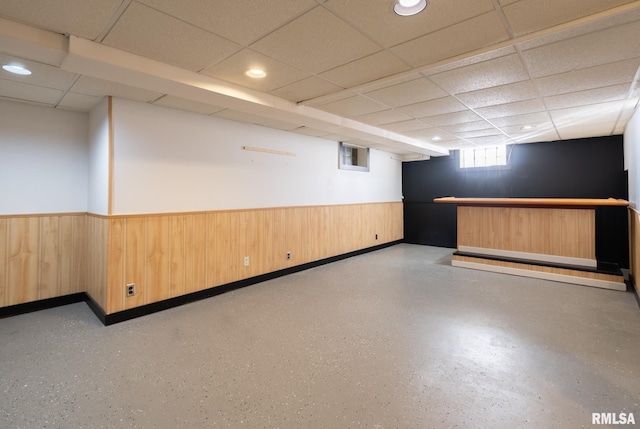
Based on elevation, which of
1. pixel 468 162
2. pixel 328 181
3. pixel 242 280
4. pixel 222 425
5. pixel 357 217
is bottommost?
pixel 222 425

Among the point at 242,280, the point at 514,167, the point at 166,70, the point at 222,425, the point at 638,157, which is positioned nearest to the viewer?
the point at 222,425

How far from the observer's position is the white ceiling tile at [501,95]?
310 cm

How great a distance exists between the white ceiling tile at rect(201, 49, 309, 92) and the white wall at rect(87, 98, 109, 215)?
1.39 meters

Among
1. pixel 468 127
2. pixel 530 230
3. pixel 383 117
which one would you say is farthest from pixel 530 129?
pixel 383 117

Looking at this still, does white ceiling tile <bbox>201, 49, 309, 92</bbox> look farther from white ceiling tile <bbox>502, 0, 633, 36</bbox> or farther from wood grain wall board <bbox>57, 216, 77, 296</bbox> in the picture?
wood grain wall board <bbox>57, 216, 77, 296</bbox>

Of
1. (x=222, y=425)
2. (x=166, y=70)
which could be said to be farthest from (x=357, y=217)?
(x=222, y=425)

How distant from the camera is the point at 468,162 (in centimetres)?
713

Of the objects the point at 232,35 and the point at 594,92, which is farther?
the point at 594,92

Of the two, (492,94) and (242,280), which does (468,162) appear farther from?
(242,280)

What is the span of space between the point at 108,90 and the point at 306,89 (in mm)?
1913

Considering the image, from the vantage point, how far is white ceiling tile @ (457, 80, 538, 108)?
310cm

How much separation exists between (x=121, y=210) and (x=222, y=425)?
96.7 inches

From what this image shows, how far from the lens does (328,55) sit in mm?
2438

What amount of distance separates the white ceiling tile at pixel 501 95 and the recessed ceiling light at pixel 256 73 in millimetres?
2120
